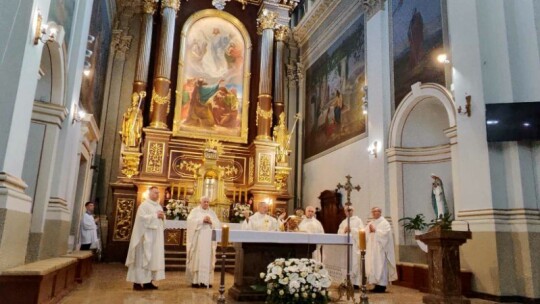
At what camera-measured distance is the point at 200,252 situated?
687 cm

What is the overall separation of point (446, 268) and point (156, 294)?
4062 millimetres

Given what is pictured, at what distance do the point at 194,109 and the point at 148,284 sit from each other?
24.5ft

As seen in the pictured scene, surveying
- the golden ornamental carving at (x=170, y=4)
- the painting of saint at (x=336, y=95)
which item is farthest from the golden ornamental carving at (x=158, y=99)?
the painting of saint at (x=336, y=95)

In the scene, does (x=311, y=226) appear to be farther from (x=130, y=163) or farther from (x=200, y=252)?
(x=130, y=163)

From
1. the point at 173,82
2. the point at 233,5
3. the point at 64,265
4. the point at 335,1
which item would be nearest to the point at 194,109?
the point at 173,82

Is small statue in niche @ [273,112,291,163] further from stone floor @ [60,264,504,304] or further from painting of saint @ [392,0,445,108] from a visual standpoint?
stone floor @ [60,264,504,304]

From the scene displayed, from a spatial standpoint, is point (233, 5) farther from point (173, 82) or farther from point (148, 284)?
point (148, 284)

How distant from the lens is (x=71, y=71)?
22.0 feet

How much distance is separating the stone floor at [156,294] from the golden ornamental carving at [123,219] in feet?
10.9

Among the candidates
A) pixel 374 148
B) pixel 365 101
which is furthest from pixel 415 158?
pixel 365 101

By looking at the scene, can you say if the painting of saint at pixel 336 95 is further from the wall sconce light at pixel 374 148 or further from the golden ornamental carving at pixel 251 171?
the golden ornamental carving at pixel 251 171

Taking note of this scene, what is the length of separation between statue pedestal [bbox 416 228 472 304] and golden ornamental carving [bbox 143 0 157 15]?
10.8 meters

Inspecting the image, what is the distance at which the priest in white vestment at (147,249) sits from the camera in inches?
247

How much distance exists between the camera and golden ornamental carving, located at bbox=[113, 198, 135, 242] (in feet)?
36.3
